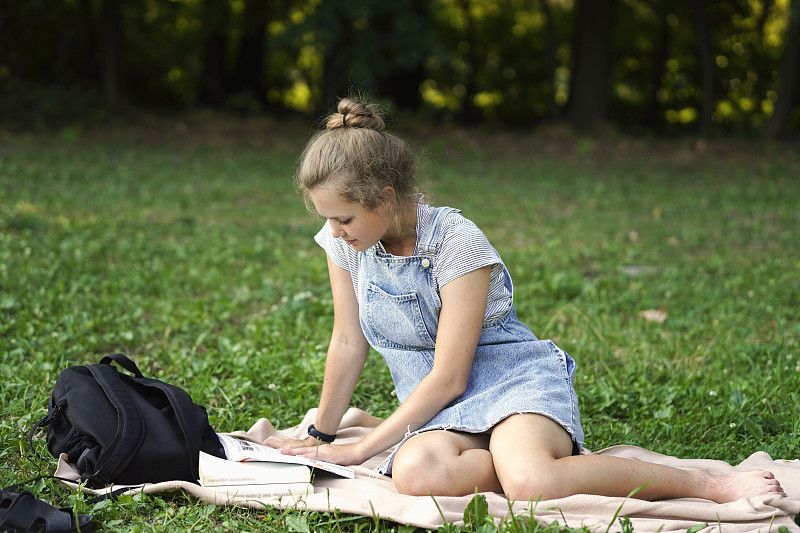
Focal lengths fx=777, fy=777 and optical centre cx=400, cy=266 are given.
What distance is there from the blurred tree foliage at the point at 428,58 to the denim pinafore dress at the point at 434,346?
10.7 meters

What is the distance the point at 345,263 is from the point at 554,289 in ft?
8.51

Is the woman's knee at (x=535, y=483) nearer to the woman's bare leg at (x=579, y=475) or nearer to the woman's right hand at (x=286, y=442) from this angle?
the woman's bare leg at (x=579, y=475)

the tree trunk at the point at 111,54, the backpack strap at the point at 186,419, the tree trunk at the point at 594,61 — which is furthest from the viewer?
the tree trunk at the point at 594,61

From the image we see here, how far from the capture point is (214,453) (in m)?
2.77

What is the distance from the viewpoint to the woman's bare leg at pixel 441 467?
2516 mm

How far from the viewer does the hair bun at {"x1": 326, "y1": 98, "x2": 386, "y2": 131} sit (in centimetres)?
271

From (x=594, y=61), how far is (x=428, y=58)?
156 inches

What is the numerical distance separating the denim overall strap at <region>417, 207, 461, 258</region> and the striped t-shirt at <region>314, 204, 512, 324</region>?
1 centimetres

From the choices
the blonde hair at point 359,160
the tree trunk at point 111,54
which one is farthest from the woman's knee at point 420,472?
the tree trunk at point 111,54

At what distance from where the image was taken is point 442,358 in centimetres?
266

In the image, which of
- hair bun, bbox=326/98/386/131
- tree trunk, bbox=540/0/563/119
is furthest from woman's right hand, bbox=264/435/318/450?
tree trunk, bbox=540/0/563/119

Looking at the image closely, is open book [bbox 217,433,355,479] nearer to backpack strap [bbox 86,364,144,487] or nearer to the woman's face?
backpack strap [bbox 86,364,144,487]

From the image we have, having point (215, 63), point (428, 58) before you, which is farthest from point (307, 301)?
point (215, 63)

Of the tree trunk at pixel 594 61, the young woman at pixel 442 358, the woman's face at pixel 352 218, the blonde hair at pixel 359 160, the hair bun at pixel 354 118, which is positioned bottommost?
the young woman at pixel 442 358
